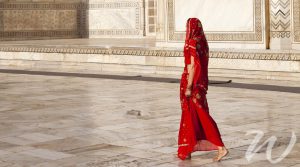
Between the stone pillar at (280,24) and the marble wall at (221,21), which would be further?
the marble wall at (221,21)

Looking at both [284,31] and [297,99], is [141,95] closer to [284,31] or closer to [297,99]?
[297,99]

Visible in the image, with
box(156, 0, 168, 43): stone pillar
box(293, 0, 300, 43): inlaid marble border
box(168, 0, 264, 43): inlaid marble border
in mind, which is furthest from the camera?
box(156, 0, 168, 43): stone pillar

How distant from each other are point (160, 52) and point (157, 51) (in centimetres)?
7

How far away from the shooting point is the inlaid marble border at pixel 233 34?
8.45m

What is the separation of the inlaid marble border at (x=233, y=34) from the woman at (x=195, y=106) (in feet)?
16.9

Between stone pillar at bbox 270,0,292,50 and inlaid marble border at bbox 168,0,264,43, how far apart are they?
0.64ft

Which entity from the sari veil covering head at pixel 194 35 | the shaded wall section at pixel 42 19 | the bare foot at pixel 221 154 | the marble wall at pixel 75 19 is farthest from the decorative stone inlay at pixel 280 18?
the shaded wall section at pixel 42 19

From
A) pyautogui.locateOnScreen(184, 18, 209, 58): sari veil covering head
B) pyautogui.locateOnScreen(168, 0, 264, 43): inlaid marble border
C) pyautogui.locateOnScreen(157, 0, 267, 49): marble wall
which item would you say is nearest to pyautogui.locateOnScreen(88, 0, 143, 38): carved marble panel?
pyautogui.locateOnScreen(157, 0, 267, 49): marble wall

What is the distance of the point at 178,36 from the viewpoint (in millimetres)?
9570

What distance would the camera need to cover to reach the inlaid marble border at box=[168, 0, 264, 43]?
8445 millimetres
